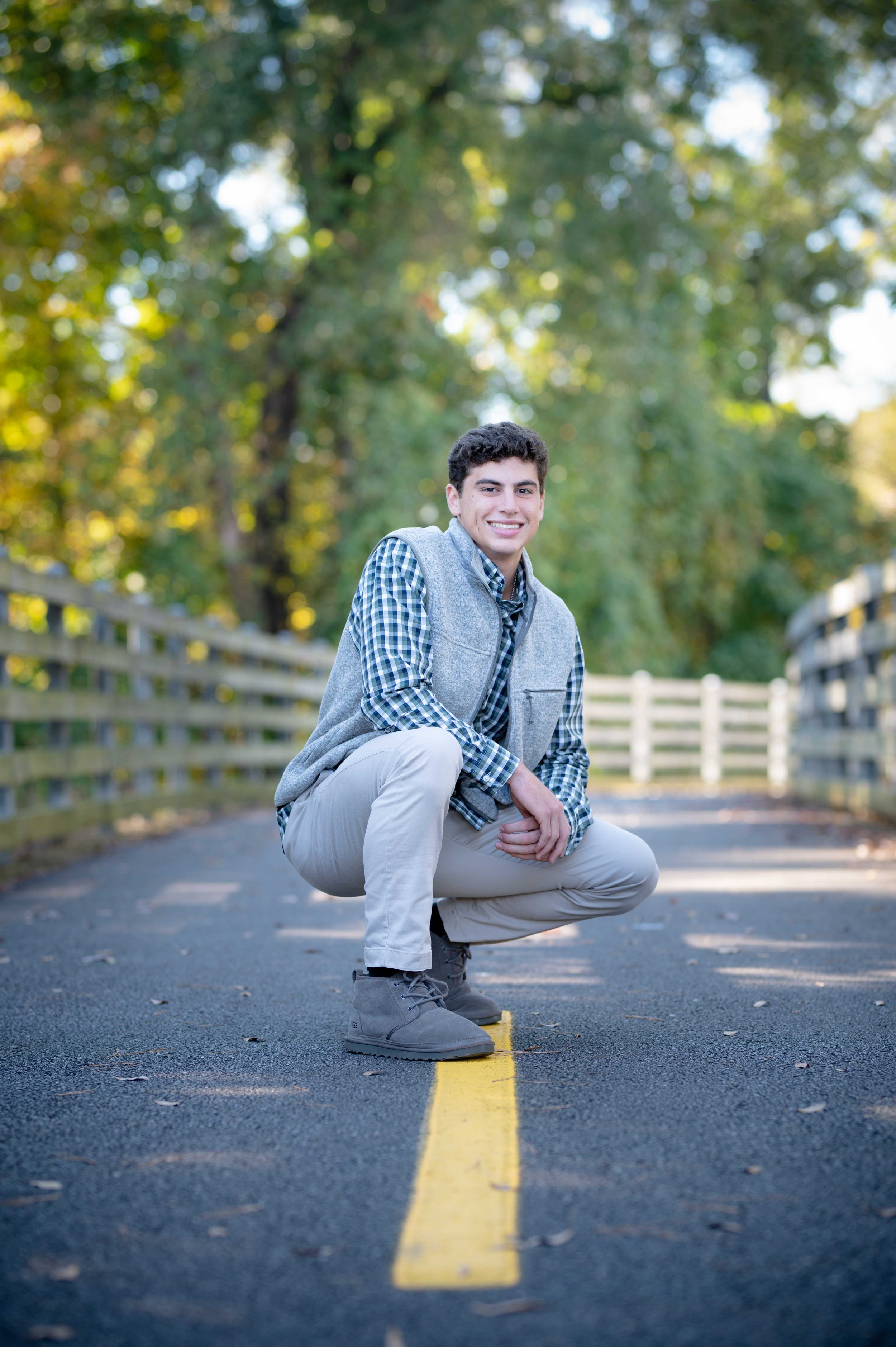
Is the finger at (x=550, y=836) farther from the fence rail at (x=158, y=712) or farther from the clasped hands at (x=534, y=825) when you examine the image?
the fence rail at (x=158, y=712)

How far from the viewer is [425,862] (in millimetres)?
3396

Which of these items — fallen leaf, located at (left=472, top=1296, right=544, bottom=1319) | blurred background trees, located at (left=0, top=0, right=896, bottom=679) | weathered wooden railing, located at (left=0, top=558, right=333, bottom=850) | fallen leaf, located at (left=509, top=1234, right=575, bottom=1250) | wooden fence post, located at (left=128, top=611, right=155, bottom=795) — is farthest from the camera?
blurred background trees, located at (left=0, top=0, right=896, bottom=679)

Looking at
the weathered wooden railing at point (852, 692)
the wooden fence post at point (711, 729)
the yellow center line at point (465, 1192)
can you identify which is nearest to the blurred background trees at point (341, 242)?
the wooden fence post at point (711, 729)

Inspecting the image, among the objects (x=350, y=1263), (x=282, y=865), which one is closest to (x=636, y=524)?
(x=282, y=865)

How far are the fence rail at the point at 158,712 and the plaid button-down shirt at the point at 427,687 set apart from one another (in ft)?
13.1

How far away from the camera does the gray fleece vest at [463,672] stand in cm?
368

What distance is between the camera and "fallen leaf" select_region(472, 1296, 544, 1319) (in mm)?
1957

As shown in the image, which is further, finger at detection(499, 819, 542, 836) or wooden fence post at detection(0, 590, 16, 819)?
wooden fence post at detection(0, 590, 16, 819)

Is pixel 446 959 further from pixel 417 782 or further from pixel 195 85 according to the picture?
pixel 195 85

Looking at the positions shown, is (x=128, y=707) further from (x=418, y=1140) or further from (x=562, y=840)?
(x=418, y=1140)

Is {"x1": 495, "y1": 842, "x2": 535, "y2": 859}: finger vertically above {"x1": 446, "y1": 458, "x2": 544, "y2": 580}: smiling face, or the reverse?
{"x1": 446, "y1": 458, "x2": 544, "y2": 580}: smiling face

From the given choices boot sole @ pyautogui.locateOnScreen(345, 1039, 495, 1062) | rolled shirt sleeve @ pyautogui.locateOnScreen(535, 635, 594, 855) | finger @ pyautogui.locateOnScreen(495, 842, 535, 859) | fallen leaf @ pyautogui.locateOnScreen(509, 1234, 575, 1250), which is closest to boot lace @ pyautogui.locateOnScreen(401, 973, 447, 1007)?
boot sole @ pyautogui.locateOnScreen(345, 1039, 495, 1062)

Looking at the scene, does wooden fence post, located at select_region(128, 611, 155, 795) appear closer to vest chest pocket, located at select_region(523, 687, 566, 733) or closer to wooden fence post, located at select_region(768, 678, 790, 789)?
vest chest pocket, located at select_region(523, 687, 566, 733)

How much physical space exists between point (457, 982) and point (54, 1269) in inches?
70.0
